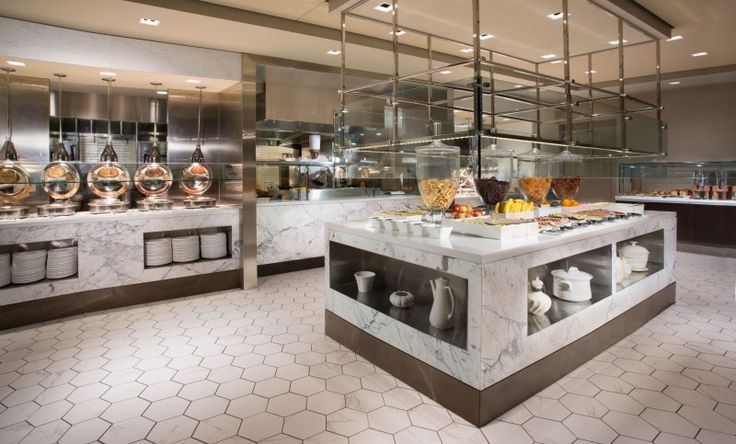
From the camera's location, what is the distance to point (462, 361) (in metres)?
1.99

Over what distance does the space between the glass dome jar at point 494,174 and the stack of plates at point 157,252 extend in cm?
315

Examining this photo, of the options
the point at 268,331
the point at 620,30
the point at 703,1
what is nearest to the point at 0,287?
the point at 268,331

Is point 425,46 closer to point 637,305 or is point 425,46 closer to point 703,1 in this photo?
point 703,1

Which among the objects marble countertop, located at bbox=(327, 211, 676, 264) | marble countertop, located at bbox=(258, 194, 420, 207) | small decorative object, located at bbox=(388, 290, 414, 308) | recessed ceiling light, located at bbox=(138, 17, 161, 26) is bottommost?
small decorative object, located at bbox=(388, 290, 414, 308)

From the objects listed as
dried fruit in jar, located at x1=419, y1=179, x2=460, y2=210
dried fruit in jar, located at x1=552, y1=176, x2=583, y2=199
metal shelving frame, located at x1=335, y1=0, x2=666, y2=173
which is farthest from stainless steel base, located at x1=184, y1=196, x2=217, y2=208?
dried fruit in jar, located at x1=552, y1=176, x2=583, y2=199

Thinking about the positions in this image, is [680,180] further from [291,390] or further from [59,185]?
[59,185]

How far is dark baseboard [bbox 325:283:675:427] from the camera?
1997mm

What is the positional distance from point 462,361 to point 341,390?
75 cm

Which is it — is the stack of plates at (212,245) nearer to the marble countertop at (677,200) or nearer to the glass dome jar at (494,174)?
the glass dome jar at (494,174)

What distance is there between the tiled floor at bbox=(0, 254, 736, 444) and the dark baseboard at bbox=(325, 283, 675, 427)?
0.06 meters

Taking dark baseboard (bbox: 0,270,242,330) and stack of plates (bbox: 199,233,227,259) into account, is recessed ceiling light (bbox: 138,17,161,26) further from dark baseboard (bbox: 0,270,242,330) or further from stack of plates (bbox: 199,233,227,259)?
dark baseboard (bbox: 0,270,242,330)

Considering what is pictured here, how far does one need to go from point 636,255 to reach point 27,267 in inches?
198

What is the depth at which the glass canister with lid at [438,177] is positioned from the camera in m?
2.45

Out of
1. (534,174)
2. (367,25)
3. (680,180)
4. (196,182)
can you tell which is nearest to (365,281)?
(534,174)
